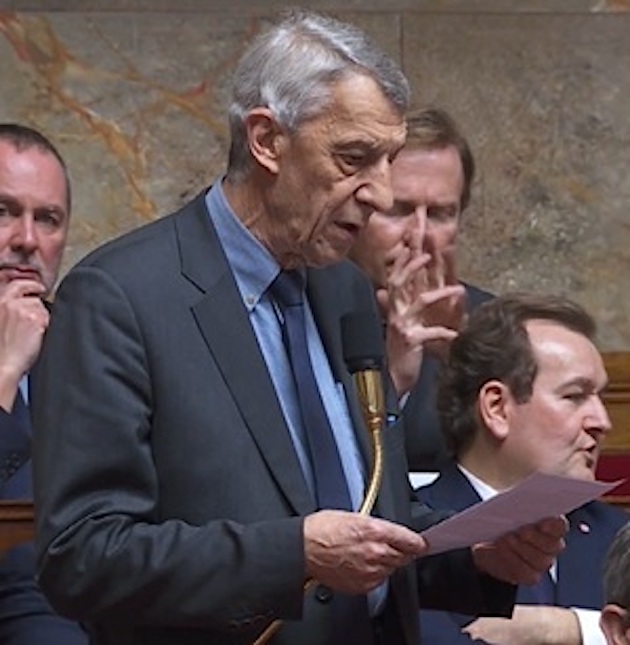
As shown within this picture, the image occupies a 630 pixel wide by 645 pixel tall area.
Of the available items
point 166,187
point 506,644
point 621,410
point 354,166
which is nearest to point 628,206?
point 621,410

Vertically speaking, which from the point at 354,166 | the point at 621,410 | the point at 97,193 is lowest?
the point at 621,410

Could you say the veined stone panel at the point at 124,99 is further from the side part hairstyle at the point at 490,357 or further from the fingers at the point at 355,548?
the fingers at the point at 355,548

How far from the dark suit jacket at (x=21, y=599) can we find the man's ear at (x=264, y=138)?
0.80m

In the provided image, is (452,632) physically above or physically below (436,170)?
below

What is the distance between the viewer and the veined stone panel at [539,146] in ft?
17.1

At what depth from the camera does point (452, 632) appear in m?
3.54

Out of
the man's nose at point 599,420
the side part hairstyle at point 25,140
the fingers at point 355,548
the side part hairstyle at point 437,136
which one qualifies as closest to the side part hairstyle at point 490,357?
the man's nose at point 599,420

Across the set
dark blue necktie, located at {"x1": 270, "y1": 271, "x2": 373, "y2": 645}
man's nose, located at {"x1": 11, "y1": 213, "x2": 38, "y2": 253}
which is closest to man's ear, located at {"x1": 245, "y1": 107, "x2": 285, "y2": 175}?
dark blue necktie, located at {"x1": 270, "y1": 271, "x2": 373, "y2": 645}

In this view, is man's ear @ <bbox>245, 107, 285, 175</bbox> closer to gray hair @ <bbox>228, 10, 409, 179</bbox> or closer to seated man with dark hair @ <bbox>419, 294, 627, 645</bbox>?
gray hair @ <bbox>228, 10, 409, 179</bbox>

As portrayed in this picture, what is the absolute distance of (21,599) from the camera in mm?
3582

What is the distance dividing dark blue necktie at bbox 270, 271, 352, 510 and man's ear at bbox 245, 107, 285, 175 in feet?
0.45

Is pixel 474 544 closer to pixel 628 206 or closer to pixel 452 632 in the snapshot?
pixel 452 632

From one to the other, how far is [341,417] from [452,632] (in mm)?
616

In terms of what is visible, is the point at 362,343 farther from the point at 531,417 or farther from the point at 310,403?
the point at 531,417
